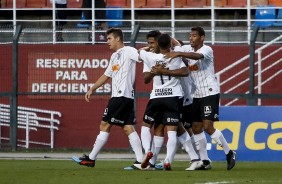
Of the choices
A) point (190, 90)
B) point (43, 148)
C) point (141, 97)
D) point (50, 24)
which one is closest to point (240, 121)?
point (190, 90)

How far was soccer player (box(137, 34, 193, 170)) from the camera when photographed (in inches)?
655

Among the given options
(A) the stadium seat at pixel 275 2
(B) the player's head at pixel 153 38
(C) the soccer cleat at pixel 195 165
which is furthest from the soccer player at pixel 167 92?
(A) the stadium seat at pixel 275 2

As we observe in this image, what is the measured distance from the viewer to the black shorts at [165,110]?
656 inches

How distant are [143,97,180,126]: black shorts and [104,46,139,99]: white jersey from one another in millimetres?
731

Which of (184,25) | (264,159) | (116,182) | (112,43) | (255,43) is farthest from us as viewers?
(184,25)

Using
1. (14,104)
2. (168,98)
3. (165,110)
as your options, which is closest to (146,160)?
(165,110)

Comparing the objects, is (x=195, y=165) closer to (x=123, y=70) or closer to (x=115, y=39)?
(x=123, y=70)

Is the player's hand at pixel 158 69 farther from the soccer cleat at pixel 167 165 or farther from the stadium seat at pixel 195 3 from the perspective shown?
the stadium seat at pixel 195 3

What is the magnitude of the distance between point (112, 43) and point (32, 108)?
9.40 metres

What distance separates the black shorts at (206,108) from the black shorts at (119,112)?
1013mm

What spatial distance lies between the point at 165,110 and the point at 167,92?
270mm

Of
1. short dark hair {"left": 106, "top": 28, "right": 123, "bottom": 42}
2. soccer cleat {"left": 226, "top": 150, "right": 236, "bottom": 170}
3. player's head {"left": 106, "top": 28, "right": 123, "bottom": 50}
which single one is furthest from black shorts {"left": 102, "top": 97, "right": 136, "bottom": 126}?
soccer cleat {"left": 226, "top": 150, "right": 236, "bottom": 170}

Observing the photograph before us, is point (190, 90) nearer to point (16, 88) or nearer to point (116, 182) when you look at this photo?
point (116, 182)

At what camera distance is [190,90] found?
1756 centimetres
